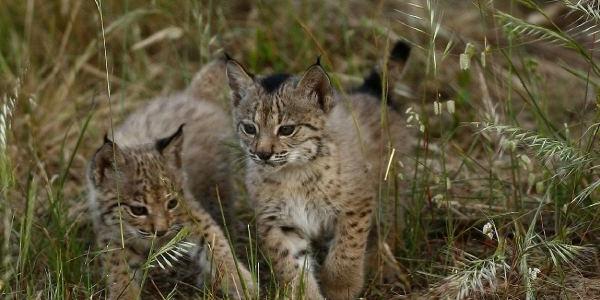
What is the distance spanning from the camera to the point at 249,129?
5.37 m

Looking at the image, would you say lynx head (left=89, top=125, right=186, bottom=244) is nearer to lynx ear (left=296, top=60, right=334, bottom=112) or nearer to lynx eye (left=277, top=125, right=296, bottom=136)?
lynx eye (left=277, top=125, right=296, bottom=136)

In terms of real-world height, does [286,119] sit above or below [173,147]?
above

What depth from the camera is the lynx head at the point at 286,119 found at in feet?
17.0

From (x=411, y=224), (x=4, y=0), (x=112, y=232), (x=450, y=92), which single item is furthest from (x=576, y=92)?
(x=4, y=0)

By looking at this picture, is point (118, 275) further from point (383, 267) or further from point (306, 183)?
point (383, 267)

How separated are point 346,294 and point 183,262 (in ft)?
3.70

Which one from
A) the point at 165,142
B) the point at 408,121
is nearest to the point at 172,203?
the point at 165,142

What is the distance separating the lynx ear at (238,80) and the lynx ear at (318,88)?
0.33 m

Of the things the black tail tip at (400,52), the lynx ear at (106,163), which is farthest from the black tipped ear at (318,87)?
the lynx ear at (106,163)

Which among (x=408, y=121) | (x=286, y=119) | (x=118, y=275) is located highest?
(x=408, y=121)

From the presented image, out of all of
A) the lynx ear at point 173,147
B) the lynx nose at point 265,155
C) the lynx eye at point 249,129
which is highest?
the lynx eye at point 249,129

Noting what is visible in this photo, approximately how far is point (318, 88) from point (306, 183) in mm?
498

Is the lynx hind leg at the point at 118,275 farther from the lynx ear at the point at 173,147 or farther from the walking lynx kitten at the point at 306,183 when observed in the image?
the walking lynx kitten at the point at 306,183

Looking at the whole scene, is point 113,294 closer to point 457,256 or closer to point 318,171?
point 318,171
